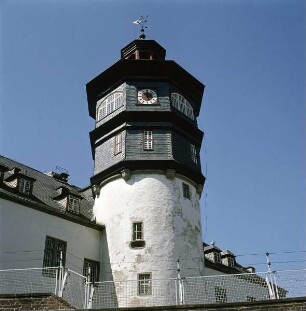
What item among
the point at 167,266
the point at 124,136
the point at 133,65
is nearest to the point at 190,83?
the point at 133,65

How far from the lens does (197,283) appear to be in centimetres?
→ 2217

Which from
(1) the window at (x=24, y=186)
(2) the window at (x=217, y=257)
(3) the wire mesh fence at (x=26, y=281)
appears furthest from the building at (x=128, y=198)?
(2) the window at (x=217, y=257)

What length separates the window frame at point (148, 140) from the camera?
2670cm

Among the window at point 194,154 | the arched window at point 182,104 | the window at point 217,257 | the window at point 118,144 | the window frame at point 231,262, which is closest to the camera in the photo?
the window at point 118,144

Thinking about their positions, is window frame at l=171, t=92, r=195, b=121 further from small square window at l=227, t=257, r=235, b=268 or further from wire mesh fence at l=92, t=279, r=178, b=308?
small square window at l=227, t=257, r=235, b=268

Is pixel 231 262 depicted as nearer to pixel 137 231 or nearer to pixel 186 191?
pixel 186 191

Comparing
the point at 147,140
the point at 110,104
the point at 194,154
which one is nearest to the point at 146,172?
the point at 147,140

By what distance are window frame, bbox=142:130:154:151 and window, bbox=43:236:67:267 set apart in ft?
24.3

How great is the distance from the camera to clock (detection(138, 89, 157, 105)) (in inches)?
1118

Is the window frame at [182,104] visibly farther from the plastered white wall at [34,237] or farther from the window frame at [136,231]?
the plastered white wall at [34,237]

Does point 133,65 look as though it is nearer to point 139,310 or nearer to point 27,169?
point 27,169

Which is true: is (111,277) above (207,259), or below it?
below

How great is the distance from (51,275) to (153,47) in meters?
19.1

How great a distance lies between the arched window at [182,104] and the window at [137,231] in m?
8.47
